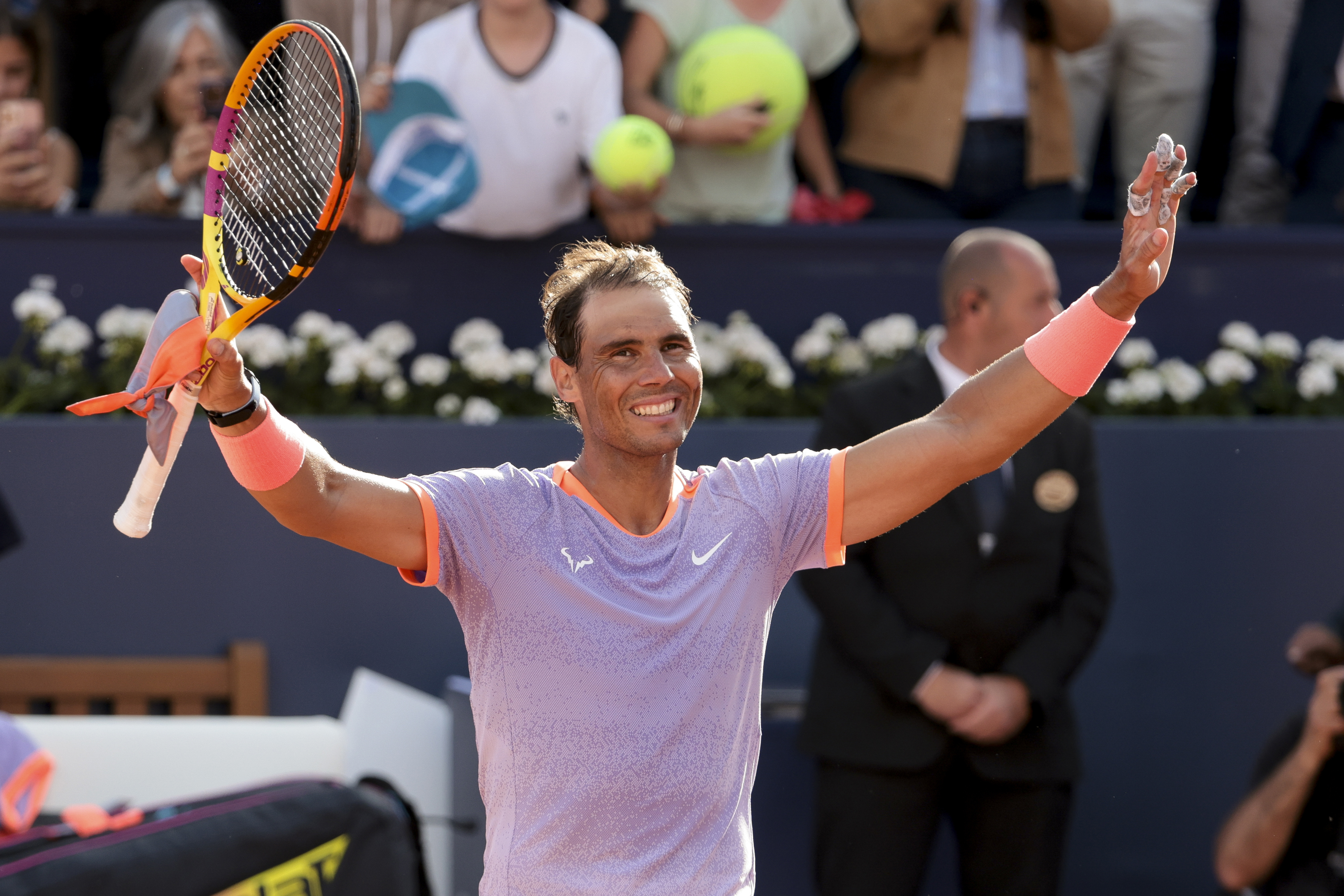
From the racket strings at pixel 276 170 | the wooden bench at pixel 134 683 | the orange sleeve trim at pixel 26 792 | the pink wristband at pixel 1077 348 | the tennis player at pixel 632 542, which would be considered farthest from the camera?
the wooden bench at pixel 134 683

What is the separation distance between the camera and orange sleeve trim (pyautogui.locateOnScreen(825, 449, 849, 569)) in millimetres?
2203

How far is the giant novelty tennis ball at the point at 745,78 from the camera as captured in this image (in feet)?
15.7

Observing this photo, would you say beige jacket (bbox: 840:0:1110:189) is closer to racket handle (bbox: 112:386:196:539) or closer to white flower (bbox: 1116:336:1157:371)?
white flower (bbox: 1116:336:1157:371)

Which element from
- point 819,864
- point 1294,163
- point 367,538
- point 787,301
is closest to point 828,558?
point 367,538

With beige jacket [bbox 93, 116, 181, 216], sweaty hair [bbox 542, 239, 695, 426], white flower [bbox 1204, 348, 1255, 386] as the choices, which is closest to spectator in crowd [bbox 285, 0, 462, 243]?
beige jacket [bbox 93, 116, 181, 216]

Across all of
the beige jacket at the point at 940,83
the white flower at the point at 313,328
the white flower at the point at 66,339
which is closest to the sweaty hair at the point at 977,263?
the beige jacket at the point at 940,83

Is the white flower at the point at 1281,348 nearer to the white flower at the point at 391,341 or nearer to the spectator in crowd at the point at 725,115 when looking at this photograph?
the spectator in crowd at the point at 725,115

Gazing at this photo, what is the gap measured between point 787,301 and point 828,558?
3.01 m

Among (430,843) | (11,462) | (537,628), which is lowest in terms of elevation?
(430,843)

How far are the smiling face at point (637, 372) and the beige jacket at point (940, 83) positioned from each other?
2.99m

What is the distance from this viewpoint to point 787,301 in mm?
5176

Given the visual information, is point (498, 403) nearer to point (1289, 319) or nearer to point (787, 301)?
point (787, 301)

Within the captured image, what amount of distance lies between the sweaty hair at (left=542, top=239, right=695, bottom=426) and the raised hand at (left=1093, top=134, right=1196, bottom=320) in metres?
0.58

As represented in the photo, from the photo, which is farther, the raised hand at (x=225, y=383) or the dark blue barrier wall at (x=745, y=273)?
the dark blue barrier wall at (x=745, y=273)
